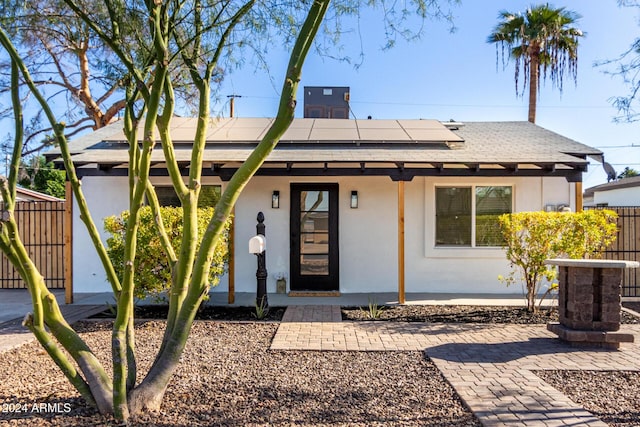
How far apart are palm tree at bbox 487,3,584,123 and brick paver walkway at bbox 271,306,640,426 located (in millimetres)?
12051

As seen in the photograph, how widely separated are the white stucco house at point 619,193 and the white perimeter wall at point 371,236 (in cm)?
891

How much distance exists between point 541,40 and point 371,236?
11.1m

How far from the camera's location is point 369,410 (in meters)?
3.56

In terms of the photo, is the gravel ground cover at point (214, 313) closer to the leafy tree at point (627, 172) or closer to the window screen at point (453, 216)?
the window screen at point (453, 216)

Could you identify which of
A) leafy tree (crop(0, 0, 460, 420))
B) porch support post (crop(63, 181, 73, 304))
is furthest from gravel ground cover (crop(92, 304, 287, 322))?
leafy tree (crop(0, 0, 460, 420))

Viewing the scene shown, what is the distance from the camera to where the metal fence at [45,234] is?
32.7 ft

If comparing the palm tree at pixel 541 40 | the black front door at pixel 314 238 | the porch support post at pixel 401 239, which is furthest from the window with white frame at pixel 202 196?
the palm tree at pixel 541 40

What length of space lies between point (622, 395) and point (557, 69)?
575 inches

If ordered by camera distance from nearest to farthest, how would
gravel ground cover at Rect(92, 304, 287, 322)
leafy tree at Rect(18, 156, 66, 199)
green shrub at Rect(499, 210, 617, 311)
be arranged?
green shrub at Rect(499, 210, 617, 311) → gravel ground cover at Rect(92, 304, 287, 322) → leafy tree at Rect(18, 156, 66, 199)

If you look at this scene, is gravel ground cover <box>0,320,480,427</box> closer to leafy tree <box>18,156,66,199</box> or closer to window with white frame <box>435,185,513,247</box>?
window with white frame <box>435,185,513,247</box>

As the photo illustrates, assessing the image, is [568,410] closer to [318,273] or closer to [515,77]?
[318,273]

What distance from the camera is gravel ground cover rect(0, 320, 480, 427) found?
3363 mm

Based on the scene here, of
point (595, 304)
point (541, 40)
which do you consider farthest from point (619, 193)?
point (595, 304)

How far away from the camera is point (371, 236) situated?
9.33 metres
